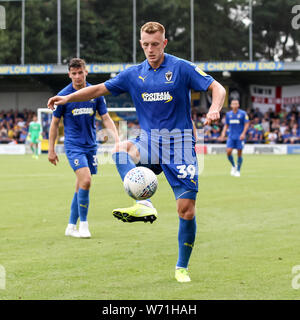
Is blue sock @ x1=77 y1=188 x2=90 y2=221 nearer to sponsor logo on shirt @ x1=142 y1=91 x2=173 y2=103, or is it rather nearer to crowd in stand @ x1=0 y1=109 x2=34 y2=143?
sponsor logo on shirt @ x1=142 y1=91 x2=173 y2=103

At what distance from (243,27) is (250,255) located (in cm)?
3645

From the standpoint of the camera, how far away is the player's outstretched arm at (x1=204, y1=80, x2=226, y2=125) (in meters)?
5.35

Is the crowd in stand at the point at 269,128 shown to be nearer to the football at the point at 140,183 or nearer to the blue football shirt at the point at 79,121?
the blue football shirt at the point at 79,121

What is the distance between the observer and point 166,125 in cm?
593

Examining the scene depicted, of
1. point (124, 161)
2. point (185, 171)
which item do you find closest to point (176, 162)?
point (185, 171)

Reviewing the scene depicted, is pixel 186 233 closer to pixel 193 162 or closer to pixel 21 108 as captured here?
pixel 193 162

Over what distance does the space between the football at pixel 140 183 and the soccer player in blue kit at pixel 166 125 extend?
16 centimetres

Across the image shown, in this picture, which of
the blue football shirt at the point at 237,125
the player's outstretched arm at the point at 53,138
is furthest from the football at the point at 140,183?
the blue football shirt at the point at 237,125

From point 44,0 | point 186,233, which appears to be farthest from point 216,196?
point 44,0

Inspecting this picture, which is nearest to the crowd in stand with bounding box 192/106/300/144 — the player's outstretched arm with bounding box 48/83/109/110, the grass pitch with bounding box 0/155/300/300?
the grass pitch with bounding box 0/155/300/300

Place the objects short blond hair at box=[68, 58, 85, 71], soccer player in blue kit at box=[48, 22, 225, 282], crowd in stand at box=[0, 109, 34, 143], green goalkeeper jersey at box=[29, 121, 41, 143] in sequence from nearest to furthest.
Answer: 1. soccer player in blue kit at box=[48, 22, 225, 282]
2. short blond hair at box=[68, 58, 85, 71]
3. green goalkeeper jersey at box=[29, 121, 41, 143]
4. crowd in stand at box=[0, 109, 34, 143]

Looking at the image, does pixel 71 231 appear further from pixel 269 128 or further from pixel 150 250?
pixel 269 128

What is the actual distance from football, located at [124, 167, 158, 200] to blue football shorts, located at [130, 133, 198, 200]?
208 millimetres

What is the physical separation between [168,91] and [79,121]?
126 inches
